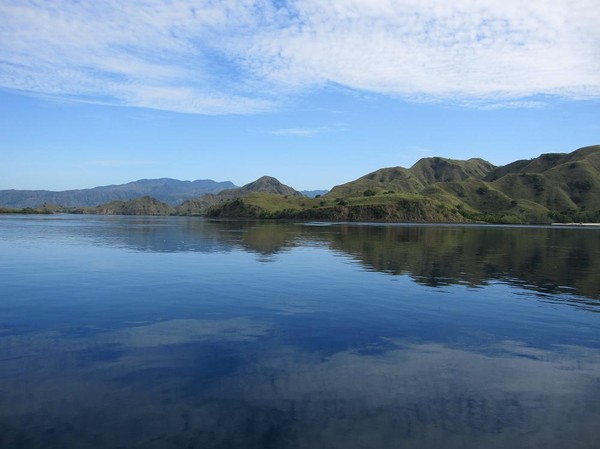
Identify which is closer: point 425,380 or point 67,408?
point 67,408

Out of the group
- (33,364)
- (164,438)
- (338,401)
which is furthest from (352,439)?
(33,364)

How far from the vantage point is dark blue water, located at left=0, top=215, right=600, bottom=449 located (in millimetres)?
15102

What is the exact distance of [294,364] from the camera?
21.5 metres

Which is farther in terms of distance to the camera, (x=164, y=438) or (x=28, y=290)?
(x=28, y=290)

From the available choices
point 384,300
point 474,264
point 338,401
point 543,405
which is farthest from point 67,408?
point 474,264

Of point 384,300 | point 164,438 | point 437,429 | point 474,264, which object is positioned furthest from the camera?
point 474,264

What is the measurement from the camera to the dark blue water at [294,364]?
15.1 m

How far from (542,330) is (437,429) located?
17727 millimetres

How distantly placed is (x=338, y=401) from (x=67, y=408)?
32.1 ft

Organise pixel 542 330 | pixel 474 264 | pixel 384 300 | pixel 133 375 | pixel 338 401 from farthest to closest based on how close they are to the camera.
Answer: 1. pixel 474 264
2. pixel 384 300
3. pixel 542 330
4. pixel 133 375
5. pixel 338 401

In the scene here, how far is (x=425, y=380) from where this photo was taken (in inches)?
784

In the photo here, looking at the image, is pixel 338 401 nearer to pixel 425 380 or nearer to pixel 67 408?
pixel 425 380

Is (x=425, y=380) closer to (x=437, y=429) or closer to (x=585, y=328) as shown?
(x=437, y=429)

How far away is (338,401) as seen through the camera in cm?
1742
